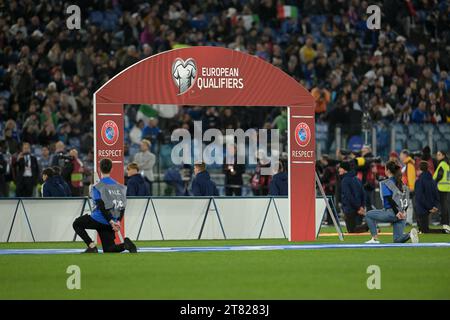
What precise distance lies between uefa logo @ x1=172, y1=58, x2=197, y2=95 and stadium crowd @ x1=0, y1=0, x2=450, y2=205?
21.3 feet

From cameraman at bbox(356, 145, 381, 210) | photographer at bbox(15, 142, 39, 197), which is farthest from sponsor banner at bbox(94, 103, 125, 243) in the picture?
cameraman at bbox(356, 145, 381, 210)

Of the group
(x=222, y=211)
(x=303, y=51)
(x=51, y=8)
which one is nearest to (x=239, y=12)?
(x=303, y=51)

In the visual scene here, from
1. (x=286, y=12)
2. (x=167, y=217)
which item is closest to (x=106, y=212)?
(x=167, y=217)

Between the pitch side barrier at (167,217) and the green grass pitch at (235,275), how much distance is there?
5.49 metres

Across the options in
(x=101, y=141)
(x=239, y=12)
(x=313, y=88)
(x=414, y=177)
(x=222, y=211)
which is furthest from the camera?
(x=239, y=12)

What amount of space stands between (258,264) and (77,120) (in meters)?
17.3

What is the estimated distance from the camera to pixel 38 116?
35.4m

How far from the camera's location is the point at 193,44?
134 feet

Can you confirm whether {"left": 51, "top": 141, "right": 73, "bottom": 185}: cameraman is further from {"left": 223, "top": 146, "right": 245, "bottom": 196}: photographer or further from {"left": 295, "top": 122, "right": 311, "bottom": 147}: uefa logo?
{"left": 295, "top": 122, "right": 311, "bottom": 147}: uefa logo

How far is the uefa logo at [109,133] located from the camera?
1000 inches

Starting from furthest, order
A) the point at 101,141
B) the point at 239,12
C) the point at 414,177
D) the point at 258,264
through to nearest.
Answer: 1. the point at 239,12
2. the point at 414,177
3. the point at 101,141
4. the point at 258,264

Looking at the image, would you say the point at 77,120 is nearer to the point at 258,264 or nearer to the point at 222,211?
the point at 222,211

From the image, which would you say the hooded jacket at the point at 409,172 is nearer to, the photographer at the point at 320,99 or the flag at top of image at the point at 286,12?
the photographer at the point at 320,99

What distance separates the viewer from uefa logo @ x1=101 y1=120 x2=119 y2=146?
25.4 metres
